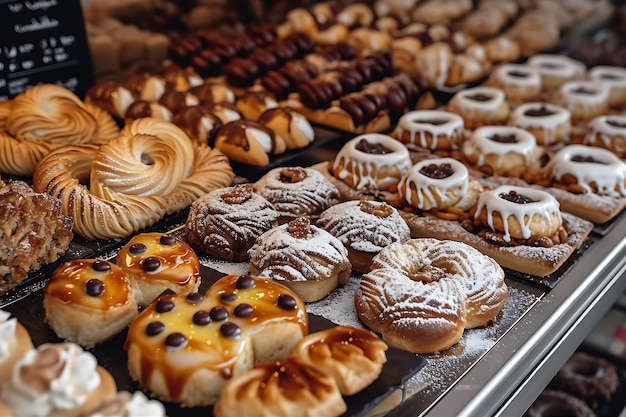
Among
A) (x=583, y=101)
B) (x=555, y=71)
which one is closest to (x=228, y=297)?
(x=583, y=101)

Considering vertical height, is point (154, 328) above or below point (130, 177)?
above

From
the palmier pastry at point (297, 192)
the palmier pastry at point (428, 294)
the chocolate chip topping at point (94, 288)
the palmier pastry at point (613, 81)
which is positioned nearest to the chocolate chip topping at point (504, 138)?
the palmier pastry at point (297, 192)

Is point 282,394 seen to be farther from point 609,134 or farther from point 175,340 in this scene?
point 609,134

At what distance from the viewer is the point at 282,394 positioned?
59.0 inches

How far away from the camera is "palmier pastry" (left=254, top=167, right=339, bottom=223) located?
2.57m

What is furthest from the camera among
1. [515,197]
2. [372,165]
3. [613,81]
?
A: [613,81]

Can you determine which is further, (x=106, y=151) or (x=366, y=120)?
(x=366, y=120)

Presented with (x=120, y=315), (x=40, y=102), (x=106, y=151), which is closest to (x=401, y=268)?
(x=120, y=315)

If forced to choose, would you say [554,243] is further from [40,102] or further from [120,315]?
[40,102]

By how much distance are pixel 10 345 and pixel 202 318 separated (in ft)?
1.48

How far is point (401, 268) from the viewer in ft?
7.07

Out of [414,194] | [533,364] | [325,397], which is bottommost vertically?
[533,364]

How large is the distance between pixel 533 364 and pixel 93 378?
1.36 meters

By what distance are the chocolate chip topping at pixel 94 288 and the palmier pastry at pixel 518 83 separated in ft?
9.99
